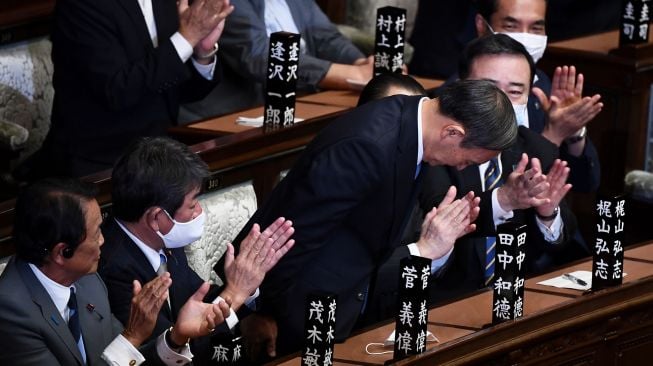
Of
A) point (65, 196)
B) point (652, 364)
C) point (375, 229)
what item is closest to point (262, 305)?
point (375, 229)

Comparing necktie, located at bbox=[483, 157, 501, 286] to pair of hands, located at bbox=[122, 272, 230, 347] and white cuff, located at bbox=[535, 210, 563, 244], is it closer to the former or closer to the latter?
white cuff, located at bbox=[535, 210, 563, 244]

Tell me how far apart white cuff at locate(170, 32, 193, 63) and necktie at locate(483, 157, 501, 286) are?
2.92 feet

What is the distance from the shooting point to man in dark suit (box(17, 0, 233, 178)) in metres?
3.90

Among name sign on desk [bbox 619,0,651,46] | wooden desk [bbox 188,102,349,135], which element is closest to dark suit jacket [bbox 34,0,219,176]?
wooden desk [bbox 188,102,349,135]

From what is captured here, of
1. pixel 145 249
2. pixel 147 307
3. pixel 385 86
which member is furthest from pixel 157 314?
pixel 385 86

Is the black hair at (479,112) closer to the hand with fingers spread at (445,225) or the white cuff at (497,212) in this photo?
the hand with fingers spread at (445,225)

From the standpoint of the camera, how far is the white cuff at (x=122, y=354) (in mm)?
2762

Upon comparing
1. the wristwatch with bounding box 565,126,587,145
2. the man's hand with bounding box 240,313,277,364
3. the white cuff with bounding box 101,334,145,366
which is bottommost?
the man's hand with bounding box 240,313,277,364

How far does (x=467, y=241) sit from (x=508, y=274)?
45cm

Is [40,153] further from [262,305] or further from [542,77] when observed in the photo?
[542,77]

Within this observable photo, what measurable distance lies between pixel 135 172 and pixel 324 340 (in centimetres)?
54

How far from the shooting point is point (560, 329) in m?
3.26

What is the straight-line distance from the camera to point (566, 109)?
3.99 meters

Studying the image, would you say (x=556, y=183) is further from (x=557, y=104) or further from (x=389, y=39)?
(x=389, y=39)
